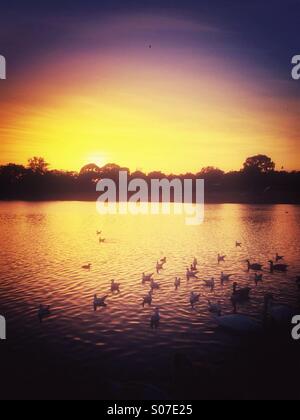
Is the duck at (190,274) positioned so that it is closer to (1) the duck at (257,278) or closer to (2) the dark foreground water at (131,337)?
(2) the dark foreground water at (131,337)

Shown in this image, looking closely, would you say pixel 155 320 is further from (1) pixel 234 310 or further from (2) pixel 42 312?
(2) pixel 42 312

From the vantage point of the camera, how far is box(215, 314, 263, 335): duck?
18125 millimetres

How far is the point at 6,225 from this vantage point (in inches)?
2464

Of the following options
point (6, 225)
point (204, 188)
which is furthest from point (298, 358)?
point (204, 188)

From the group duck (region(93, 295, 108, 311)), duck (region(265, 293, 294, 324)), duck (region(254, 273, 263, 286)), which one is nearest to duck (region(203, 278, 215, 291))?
duck (region(254, 273, 263, 286))

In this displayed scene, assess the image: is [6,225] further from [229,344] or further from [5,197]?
[5,197]

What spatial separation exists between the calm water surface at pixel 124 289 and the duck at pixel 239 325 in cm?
50

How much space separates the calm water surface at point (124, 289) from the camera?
17.5m

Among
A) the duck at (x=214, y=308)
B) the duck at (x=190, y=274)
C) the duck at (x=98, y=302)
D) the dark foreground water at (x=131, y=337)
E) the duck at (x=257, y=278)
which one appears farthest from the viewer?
the duck at (x=190, y=274)

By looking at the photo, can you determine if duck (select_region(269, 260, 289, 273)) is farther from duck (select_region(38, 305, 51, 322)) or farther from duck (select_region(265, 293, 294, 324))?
duck (select_region(38, 305, 51, 322))

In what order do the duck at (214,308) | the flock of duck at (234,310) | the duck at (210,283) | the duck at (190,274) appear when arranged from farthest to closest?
the duck at (190,274) < the duck at (210,283) < the duck at (214,308) < the flock of duck at (234,310)

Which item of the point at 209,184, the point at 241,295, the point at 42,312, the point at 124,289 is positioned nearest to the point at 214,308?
the point at 241,295

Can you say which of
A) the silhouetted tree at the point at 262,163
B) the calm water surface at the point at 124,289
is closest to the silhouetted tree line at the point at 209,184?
the silhouetted tree at the point at 262,163

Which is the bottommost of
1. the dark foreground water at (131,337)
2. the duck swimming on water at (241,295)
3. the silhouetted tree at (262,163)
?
the dark foreground water at (131,337)
